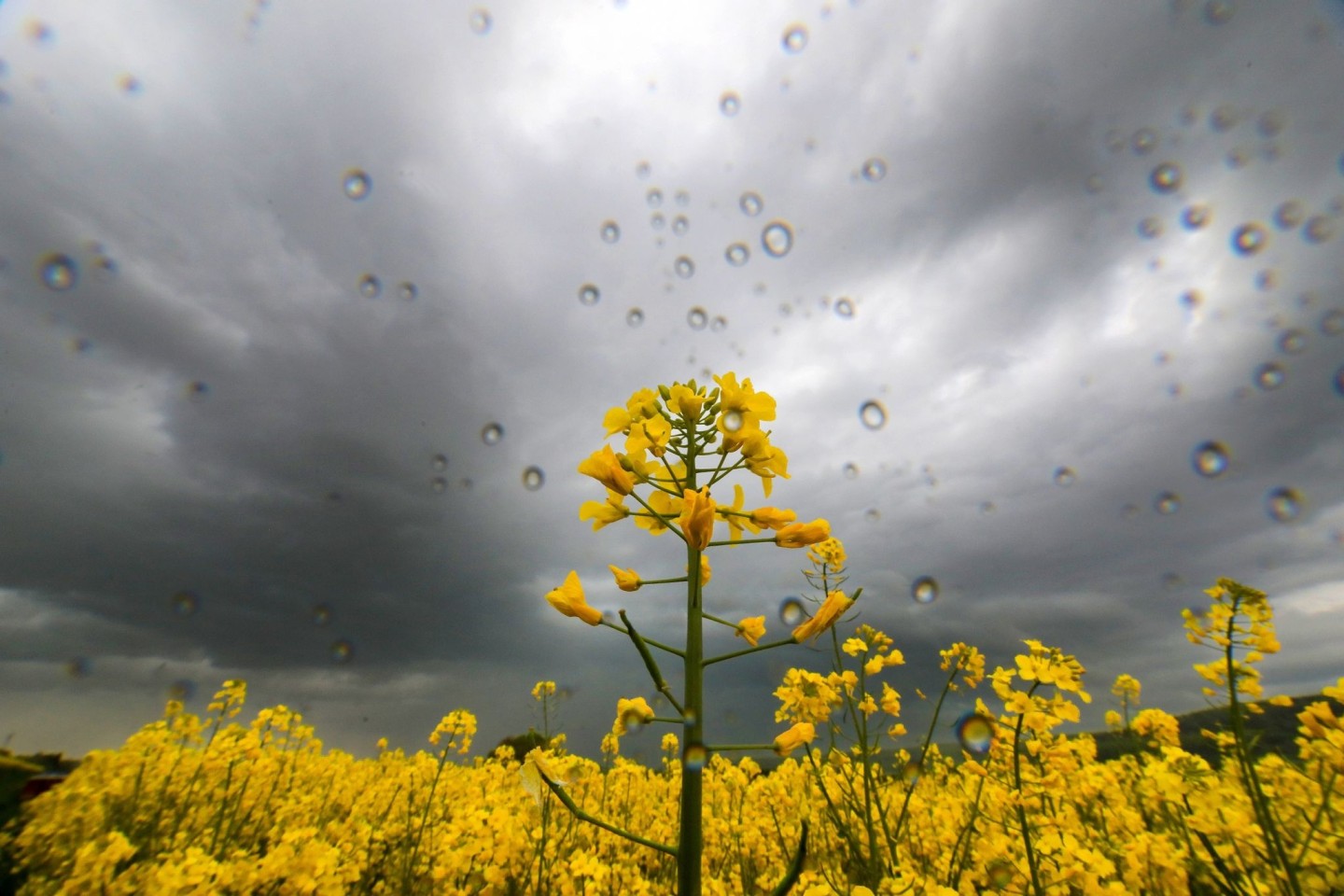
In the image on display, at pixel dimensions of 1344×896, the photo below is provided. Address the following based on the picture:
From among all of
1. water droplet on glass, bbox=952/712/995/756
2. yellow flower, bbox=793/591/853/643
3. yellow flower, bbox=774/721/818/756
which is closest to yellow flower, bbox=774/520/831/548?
yellow flower, bbox=793/591/853/643

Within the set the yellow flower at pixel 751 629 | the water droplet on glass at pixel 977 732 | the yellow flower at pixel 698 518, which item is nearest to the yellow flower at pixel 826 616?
the yellow flower at pixel 751 629

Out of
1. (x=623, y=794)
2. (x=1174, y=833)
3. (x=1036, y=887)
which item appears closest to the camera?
(x=1036, y=887)

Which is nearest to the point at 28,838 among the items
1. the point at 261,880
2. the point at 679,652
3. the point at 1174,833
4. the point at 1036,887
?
the point at 261,880

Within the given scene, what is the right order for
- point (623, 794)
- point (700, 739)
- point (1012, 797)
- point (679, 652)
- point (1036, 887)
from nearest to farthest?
1. point (700, 739)
2. point (679, 652)
3. point (1036, 887)
4. point (1012, 797)
5. point (623, 794)

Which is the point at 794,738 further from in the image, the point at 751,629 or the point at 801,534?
the point at 801,534

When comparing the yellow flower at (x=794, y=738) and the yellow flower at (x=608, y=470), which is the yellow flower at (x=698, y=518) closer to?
the yellow flower at (x=608, y=470)

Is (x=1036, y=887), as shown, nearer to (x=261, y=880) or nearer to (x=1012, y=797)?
(x=1012, y=797)

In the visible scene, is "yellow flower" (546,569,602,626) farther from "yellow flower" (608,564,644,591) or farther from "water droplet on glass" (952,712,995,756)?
"water droplet on glass" (952,712,995,756)
